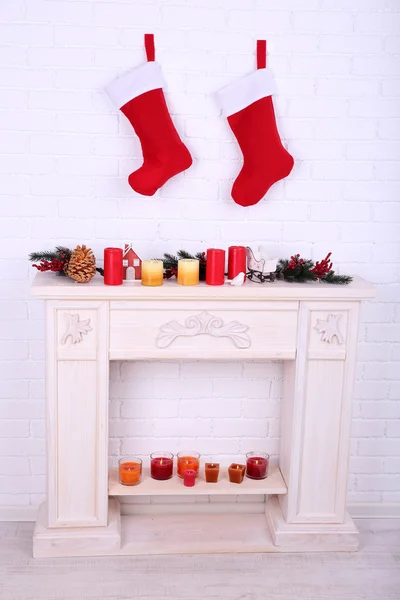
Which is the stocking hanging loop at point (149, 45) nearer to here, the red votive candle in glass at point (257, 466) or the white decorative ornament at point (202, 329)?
the white decorative ornament at point (202, 329)

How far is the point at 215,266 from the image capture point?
2705 millimetres

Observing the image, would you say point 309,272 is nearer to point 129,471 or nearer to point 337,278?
point 337,278

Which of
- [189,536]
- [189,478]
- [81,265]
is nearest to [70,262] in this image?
[81,265]

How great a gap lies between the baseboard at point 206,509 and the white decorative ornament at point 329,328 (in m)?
0.86

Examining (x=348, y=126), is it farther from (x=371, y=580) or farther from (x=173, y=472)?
(x=371, y=580)

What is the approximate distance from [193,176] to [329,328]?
788 mm

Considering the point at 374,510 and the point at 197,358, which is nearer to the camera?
the point at 197,358

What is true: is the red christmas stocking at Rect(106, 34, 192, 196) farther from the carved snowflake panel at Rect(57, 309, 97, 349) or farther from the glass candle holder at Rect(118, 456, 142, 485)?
the glass candle holder at Rect(118, 456, 142, 485)

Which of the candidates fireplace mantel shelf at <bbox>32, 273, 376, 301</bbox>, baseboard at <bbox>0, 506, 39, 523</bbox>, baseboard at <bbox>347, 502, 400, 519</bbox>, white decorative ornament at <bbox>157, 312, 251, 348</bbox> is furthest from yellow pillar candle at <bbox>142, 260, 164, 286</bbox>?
baseboard at <bbox>347, 502, 400, 519</bbox>

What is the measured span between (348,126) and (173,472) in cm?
155

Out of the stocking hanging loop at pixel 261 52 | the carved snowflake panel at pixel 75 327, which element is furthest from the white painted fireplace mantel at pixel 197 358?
the stocking hanging loop at pixel 261 52

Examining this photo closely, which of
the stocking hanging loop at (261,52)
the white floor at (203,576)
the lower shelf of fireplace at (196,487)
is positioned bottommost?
the white floor at (203,576)

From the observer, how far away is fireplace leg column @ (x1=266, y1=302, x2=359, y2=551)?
2779mm

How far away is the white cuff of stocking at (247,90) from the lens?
9.12ft
